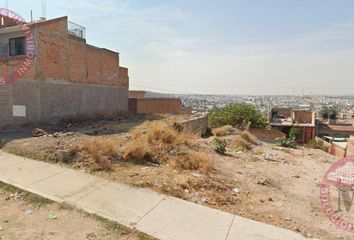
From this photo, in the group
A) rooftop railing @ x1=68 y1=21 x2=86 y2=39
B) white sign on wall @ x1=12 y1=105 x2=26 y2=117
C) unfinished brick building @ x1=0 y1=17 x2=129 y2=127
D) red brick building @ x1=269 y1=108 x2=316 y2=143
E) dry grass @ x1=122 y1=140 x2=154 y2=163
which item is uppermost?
rooftop railing @ x1=68 y1=21 x2=86 y2=39

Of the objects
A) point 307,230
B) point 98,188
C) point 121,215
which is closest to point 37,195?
point 98,188

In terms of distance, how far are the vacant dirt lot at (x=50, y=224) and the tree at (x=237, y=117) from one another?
2238cm

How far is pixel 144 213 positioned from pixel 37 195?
6.94 feet

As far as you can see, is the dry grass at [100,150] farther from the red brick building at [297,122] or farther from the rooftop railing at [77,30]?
the red brick building at [297,122]

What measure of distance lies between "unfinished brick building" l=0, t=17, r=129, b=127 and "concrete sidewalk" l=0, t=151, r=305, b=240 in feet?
27.2

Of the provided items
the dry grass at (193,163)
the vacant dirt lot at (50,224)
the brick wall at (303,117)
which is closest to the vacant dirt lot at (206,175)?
the dry grass at (193,163)

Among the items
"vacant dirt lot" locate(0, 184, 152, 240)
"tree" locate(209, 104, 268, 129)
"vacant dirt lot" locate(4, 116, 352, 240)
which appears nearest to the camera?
"vacant dirt lot" locate(0, 184, 152, 240)

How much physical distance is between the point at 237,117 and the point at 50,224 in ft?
80.4

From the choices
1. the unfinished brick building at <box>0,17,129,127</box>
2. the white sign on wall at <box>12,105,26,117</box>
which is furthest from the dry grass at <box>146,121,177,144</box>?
the unfinished brick building at <box>0,17,129,127</box>

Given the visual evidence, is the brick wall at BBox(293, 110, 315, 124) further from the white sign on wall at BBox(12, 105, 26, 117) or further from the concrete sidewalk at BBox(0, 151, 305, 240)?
the concrete sidewalk at BBox(0, 151, 305, 240)

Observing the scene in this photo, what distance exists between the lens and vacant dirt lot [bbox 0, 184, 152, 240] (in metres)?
3.66

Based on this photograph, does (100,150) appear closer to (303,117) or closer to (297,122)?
(297,122)

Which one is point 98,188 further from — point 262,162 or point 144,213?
point 262,162

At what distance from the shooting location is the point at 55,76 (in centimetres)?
1540
